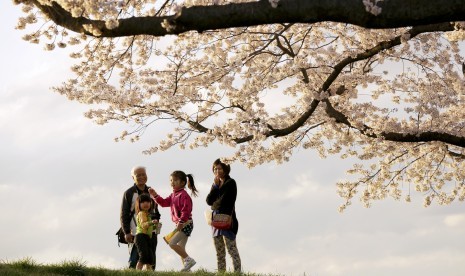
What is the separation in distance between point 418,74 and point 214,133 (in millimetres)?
4872

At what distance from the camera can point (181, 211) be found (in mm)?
12133

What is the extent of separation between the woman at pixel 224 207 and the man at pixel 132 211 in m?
1.10

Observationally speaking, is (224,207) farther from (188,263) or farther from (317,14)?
(317,14)

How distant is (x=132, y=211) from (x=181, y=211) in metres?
0.91

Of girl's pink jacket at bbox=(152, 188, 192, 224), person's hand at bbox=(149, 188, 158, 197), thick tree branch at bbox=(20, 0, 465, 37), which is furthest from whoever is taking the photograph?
person's hand at bbox=(149, 188, 158, 197)

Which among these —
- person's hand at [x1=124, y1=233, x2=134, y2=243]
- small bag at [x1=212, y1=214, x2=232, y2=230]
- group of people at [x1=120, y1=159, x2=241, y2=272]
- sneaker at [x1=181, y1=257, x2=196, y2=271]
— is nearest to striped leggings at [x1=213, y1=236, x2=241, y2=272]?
group of people at [x1=120, y1=159, x2=241, y2=272]

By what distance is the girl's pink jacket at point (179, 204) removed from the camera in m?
12.1

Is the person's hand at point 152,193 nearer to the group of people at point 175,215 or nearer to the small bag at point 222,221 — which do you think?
the group of people at point 175,215

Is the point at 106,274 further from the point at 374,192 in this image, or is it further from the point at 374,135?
the point at 374,192

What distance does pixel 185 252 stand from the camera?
12242mm

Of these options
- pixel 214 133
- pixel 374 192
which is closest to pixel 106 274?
pixel 214 133

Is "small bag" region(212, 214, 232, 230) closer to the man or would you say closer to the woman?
the woman

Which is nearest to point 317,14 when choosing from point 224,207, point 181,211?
point 224,207

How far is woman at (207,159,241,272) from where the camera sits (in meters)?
11.9
